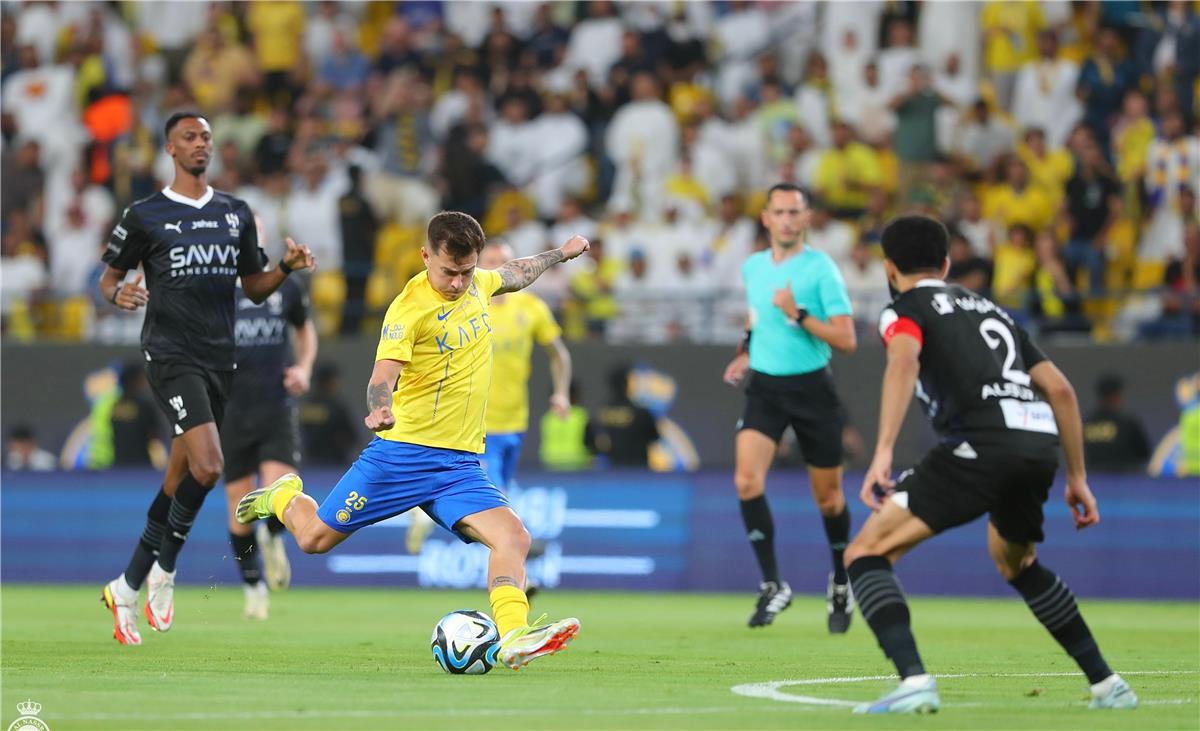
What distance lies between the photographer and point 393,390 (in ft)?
29.9

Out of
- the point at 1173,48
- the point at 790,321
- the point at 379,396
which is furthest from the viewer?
the point at 1173,48

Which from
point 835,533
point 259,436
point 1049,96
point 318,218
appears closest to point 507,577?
point 835,533

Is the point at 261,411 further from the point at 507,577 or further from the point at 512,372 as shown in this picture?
the point at 507,577

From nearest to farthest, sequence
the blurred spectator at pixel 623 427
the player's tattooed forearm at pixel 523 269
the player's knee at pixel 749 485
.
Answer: the player's tattooed forearm at pixel 523 269 < the player's knee at pixel 749 485 < the blurred spectator at pixel 623 427

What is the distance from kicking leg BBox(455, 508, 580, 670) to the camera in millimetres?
8695

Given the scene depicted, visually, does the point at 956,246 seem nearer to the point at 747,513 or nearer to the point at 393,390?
the point at 747,513

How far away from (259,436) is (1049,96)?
12.5m

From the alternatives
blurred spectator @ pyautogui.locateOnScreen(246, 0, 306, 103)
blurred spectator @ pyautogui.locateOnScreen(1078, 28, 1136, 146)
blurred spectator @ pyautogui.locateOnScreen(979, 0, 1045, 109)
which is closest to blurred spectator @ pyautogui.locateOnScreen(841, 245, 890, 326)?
blurred spectator @ pyautogui.locateOnScreen(1078, 28, 1136, 146)

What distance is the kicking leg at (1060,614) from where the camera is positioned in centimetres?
775

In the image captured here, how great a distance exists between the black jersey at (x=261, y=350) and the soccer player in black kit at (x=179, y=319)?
250cm

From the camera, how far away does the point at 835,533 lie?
42.8ft

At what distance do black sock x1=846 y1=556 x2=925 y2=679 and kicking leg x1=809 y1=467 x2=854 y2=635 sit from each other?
4.69 m

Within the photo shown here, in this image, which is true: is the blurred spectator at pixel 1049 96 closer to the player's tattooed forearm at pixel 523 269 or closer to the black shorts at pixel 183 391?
the player's tattooed forearm at pixel 523 269

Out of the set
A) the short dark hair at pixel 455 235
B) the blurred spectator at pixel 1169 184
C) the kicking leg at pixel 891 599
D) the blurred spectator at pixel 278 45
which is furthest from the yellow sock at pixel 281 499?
the blurred spectator at pixel 278 45
